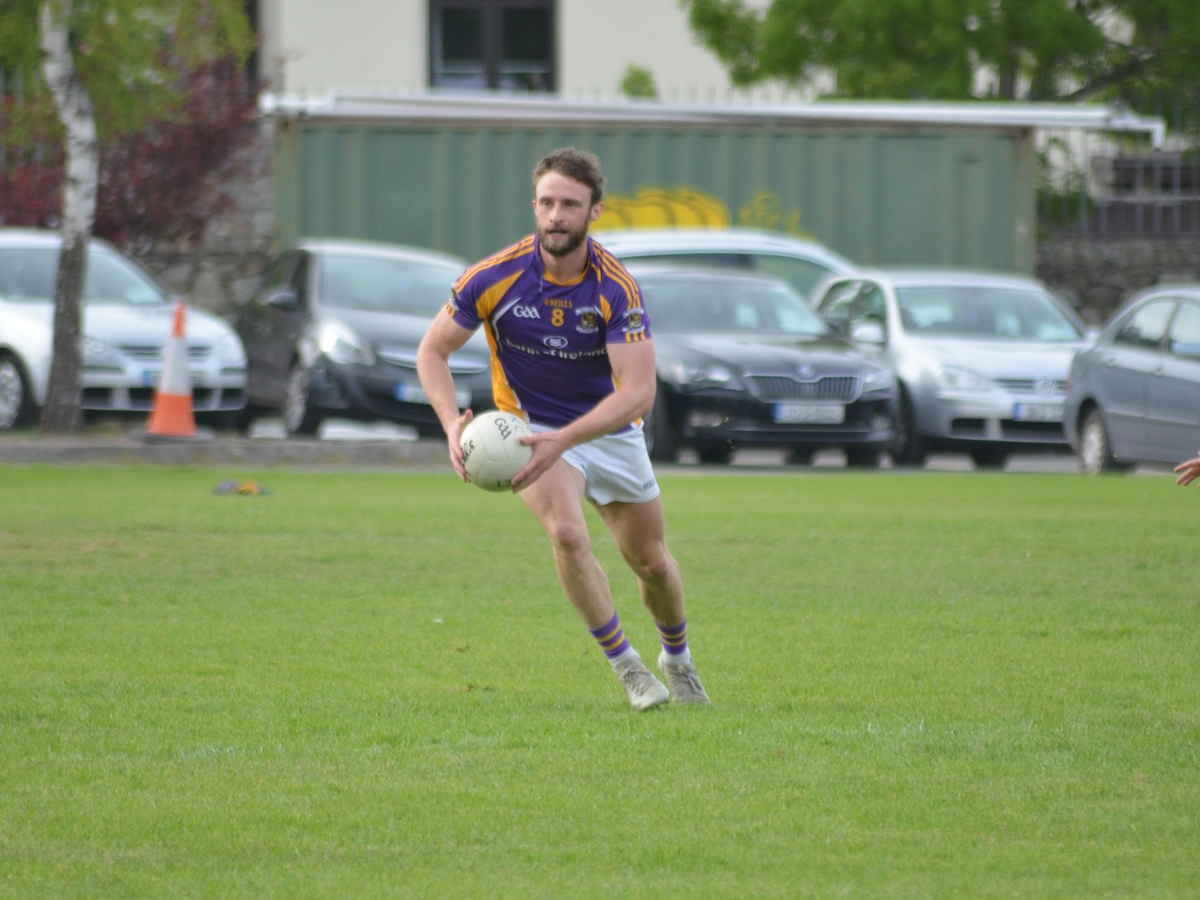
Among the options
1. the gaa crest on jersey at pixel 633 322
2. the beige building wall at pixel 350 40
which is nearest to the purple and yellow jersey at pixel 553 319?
the gaa crest on jersey at pixel 633 322

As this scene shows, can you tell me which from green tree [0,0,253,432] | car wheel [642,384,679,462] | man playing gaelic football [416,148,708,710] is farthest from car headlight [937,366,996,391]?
man playing gaelic football [416,148,708,710]

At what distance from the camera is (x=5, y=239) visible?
19.7 meters

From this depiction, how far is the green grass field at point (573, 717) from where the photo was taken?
4.90m

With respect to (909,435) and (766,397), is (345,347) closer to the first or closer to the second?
(766,397)

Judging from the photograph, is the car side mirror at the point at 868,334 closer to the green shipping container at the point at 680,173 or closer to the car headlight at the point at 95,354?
the car headlight at the point at 95,354

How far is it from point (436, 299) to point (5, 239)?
4.11 m

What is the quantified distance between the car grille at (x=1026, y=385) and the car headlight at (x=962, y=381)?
0.13 m

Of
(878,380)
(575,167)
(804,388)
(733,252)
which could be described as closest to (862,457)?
(878,380)

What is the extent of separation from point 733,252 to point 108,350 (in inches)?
265

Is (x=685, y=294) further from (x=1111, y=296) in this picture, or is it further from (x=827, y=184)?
(x=1111, y=296)

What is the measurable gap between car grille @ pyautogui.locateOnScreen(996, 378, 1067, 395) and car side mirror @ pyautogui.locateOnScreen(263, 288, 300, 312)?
628 cm

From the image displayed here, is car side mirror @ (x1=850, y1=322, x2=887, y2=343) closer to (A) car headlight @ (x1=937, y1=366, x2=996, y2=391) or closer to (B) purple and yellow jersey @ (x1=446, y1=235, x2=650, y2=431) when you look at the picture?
(A) car headlight @ (x1=937, y1=366, x2=996, y2=391)

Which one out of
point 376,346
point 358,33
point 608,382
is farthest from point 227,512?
point 358,33

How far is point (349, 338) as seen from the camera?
18.0m
